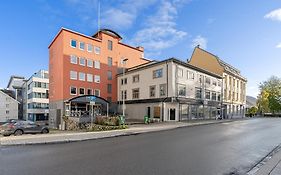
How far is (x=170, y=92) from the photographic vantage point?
3556 cm

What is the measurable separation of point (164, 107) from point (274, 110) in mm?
52277

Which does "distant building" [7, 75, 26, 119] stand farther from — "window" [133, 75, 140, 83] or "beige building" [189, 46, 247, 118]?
"beige building" [189, 46, 247, 118]

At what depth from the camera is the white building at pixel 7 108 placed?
7562cm

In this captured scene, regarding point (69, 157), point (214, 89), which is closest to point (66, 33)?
point (214, 89)

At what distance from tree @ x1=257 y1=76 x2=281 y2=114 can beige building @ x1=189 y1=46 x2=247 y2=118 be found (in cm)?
1558

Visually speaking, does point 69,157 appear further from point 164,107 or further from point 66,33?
point 66,33

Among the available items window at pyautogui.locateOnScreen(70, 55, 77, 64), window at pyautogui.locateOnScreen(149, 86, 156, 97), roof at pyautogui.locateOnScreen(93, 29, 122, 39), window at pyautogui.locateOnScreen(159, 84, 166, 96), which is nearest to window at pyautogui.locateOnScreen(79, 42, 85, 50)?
window at pyautogui.locateOnScreen(70, 55, 77, 64)

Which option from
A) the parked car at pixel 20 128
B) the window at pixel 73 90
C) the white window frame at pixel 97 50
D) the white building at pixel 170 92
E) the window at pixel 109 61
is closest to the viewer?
the parked car at pixel 20 128

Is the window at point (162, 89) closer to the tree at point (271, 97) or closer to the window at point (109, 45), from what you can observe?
the window at point (109, 45)

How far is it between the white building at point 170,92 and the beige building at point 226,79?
3.70 m

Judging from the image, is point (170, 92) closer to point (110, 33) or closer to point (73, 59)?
point (73, 59)

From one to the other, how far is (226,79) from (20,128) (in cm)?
4446

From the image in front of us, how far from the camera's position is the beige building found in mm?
51125

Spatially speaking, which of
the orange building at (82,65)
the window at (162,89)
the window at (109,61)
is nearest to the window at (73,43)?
the orange building at (82,65)
